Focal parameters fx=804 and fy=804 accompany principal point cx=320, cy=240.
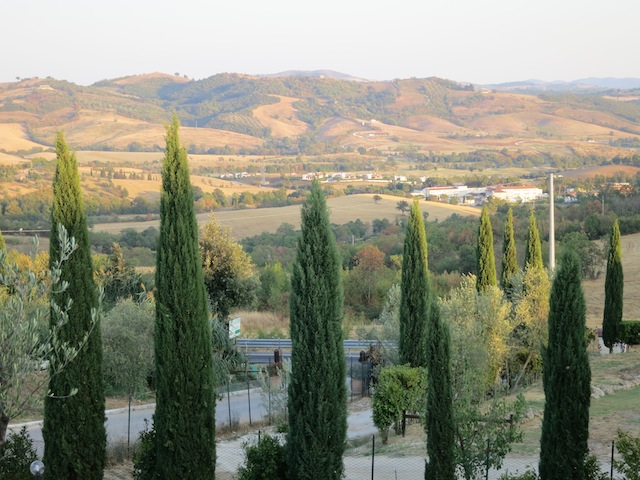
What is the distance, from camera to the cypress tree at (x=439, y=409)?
12555 mm

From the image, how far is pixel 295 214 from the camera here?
90.8 meters

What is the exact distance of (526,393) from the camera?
23.0m

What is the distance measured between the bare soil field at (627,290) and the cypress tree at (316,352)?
91.8 feet

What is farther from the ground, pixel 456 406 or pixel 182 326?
pixel 182 326

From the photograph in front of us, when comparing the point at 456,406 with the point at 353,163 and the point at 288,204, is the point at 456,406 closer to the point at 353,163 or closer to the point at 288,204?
the point at 288,204

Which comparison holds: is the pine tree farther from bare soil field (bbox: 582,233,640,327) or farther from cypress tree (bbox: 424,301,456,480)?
cypress tree (bbox: 424,301,456,480)

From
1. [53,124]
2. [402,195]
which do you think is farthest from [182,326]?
[53,124]

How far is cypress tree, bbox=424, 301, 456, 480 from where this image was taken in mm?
12555

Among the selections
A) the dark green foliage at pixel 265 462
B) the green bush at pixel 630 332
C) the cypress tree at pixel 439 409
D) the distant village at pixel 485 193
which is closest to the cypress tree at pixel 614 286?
the green bush at pixel 630 332

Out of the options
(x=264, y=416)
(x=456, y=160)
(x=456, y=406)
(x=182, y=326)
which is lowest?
(x=264, y=416)

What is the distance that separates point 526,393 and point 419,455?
730 cm

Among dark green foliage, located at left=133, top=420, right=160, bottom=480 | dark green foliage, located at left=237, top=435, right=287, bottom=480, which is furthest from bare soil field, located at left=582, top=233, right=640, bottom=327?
dark green foliage, located at left=133, top=420, right=160, bottom=480

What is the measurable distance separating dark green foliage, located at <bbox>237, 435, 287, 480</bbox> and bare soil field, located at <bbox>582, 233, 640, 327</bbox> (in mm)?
27678

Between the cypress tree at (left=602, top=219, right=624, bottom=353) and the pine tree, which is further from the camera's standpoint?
the pine tree
